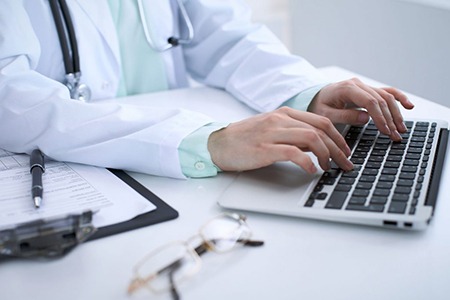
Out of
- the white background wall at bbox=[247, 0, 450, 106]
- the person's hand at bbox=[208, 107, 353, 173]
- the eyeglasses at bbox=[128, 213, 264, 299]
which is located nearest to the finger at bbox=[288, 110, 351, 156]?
the person's hand at bbox=[208, 107, 353, 173]

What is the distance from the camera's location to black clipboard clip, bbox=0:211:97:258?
70cm

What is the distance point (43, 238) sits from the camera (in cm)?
71

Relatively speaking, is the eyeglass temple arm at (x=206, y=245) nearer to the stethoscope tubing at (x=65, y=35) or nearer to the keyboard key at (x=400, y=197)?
the keyboard key at (x=400, y=197)

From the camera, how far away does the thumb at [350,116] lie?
1026 millimetres

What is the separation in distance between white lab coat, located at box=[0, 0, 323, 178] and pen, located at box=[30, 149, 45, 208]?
0.06 feet

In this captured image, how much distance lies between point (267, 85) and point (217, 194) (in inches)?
17.8

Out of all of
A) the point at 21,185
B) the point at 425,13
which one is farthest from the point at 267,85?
the point at 425,13

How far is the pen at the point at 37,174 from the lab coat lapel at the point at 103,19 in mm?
393

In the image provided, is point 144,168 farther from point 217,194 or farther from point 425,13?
point 425,13

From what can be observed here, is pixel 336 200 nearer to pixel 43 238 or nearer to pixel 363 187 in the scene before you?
pixel 363 187

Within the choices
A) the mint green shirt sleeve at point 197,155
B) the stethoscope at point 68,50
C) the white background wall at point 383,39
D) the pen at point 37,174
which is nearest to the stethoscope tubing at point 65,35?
the stethoscope at point 68,50

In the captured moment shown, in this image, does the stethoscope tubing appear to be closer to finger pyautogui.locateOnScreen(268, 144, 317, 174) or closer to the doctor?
the doctor

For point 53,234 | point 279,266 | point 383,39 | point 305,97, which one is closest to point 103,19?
point 305,97

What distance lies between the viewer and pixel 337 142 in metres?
0.90
